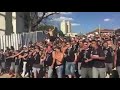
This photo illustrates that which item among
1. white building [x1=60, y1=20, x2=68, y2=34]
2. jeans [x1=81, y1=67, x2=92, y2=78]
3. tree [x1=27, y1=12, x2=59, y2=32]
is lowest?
jeans [x1=81, y1=67, x2=92, y2=78]

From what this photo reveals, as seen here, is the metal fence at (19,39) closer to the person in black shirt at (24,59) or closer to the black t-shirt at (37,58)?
the person in black shirt at (24,59)

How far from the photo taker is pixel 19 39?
247 inches

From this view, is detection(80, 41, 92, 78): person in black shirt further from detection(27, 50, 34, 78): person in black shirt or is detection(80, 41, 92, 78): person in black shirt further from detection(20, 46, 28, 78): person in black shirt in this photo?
detection(20, 46, 28, 78): person in black shirt

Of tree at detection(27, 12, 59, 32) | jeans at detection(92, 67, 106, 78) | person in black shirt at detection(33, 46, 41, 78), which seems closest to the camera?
jeans at detection(92, 67, 106, 78)

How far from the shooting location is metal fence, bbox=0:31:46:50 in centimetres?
619

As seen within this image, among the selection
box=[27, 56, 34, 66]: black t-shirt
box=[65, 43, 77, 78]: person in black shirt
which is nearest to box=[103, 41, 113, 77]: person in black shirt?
box=[65, 43, 77, 78]: person in black shirt

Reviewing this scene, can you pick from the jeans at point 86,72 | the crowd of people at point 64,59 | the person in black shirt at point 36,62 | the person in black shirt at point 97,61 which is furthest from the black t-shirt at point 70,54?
the person in black shirt at point 36,62

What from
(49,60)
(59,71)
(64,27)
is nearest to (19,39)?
(49,60)

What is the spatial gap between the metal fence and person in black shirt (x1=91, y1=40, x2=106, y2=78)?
153 centimetres

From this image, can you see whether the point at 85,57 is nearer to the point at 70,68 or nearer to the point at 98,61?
the point at 98,61
